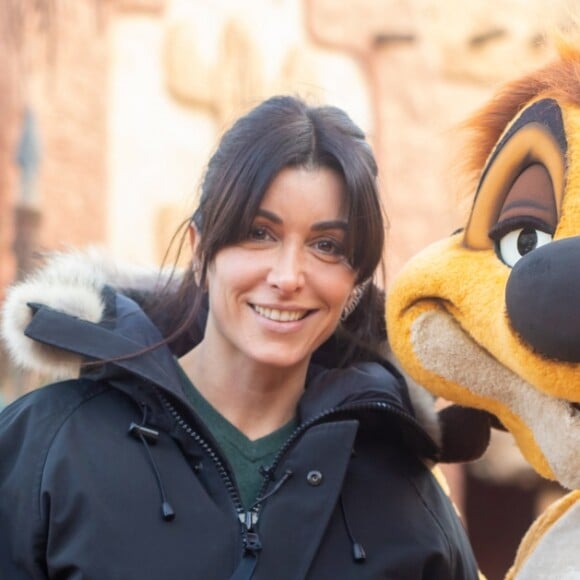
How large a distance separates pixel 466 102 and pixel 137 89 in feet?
6.50

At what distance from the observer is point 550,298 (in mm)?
1446

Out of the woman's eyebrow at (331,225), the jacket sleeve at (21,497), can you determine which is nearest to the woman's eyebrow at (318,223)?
the woman's eyebrow at (331,225)

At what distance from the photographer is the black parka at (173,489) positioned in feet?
5.26

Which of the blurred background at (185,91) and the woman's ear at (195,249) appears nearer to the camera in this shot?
the woman's ear at (195,249)

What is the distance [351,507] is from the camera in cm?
174

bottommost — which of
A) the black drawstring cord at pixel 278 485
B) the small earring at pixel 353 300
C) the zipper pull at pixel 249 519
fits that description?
the zipper pull at pixel 249 519

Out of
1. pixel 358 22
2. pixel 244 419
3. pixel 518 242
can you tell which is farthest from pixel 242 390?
pixel 358 22

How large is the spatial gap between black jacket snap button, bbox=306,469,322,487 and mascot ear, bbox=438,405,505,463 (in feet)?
0.95

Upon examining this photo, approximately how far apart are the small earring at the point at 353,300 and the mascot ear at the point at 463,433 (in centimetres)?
23

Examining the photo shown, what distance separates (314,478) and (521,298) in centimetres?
42

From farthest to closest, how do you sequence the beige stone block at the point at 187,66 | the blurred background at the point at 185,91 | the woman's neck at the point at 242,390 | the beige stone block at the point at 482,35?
the beige stone block at the point at 482,35
the beige stone block at the point at 187,66
the blurred background at the point at 185,91
the woman's neck at the point at 242,390

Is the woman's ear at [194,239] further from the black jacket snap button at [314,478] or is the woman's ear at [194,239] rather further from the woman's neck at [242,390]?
the black jacket snap button at [314,478]

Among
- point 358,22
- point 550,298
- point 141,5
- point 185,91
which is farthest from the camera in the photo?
point 358,22

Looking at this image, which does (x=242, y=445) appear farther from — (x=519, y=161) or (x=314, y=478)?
(x=519, y=161)
